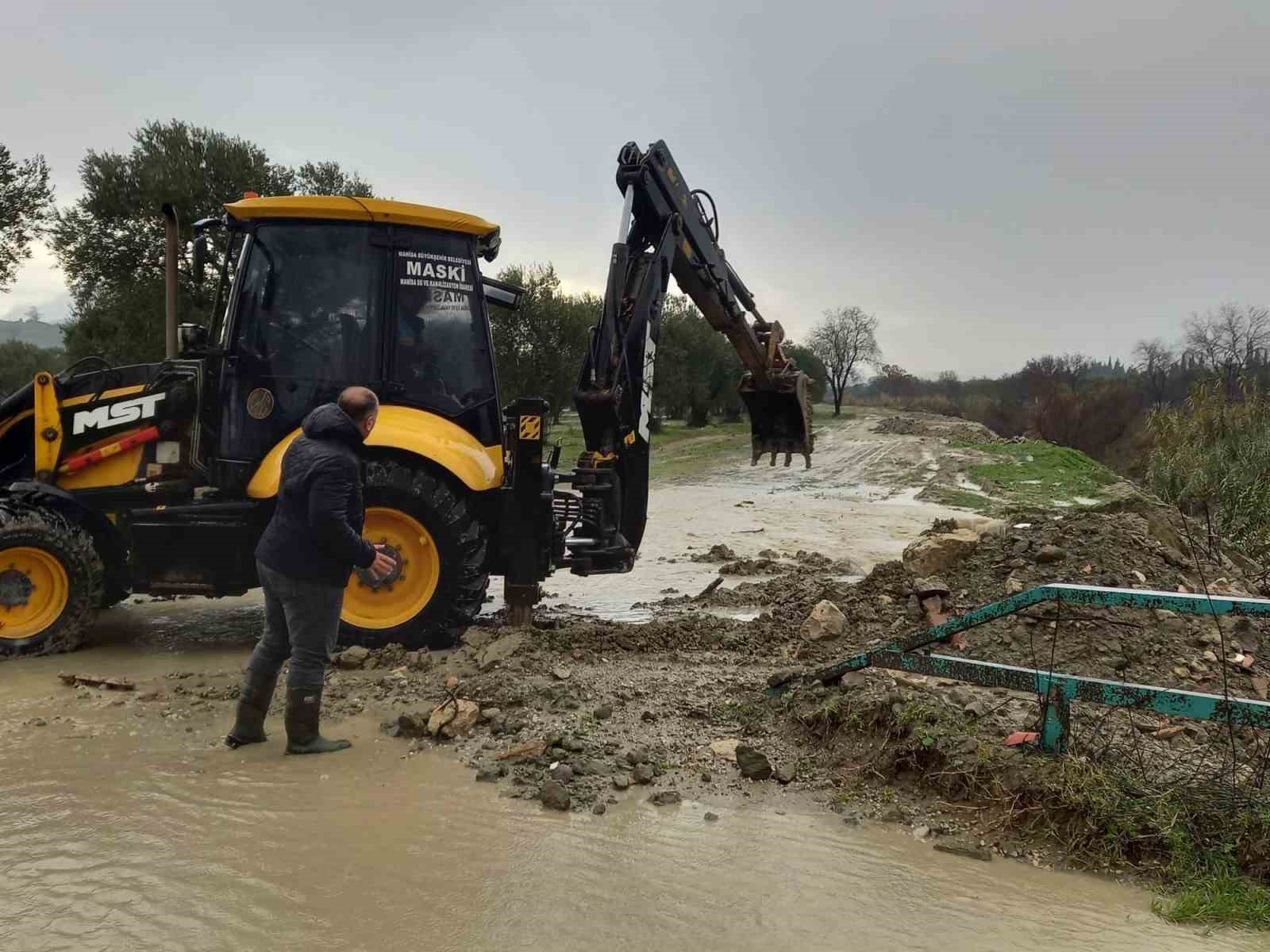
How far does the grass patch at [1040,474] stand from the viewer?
19.6 m

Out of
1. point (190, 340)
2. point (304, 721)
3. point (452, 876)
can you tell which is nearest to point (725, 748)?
point (452, 876)

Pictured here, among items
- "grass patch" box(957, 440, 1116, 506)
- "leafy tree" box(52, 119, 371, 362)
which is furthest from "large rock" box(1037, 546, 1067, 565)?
"leafy tree" box(52, 119, 371, 362)

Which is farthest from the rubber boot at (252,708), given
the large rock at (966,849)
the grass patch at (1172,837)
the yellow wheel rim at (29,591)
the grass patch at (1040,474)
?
the grass patch at (1040,474)

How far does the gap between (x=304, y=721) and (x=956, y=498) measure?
17.2m

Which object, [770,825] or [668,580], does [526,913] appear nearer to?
[770,825]

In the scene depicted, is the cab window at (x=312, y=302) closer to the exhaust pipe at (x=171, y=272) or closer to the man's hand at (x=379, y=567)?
the exhaust pipe at (x=171, y=272)

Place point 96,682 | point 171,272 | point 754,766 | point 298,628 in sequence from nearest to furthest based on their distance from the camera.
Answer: point 754,766
point 298,628
point 96,682
point 171,272

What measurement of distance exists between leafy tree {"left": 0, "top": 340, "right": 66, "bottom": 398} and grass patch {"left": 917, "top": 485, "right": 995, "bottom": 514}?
4080 centimetres

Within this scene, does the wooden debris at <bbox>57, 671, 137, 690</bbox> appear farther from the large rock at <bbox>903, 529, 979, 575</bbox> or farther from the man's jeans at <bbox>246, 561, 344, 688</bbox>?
the large rock at <bbox>903, 529, 979, 575</bbox>

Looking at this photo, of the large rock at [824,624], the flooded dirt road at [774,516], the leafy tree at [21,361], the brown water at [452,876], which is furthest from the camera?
the leafy tree at [21,361]

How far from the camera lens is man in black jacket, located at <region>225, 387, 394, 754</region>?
4.27 meters

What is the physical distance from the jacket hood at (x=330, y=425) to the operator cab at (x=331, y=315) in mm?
2037

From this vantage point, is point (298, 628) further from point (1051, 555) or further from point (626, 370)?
point (1051, 555)

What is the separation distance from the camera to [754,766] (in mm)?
4258
